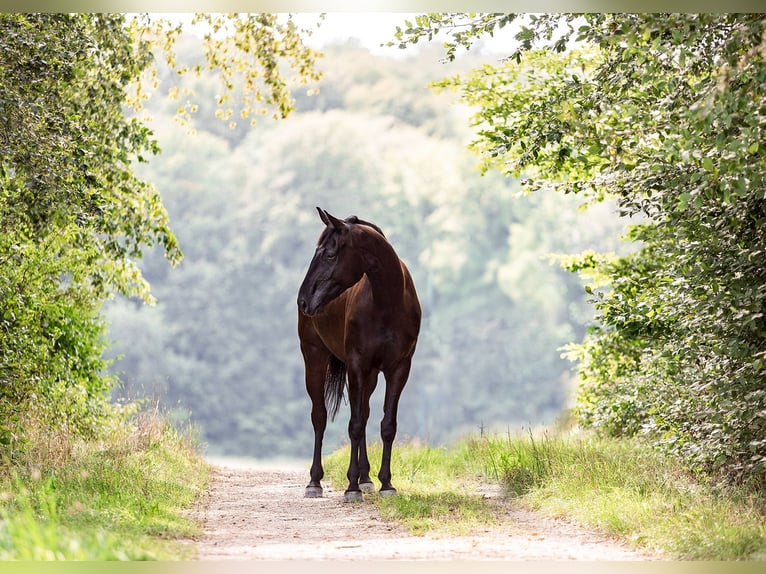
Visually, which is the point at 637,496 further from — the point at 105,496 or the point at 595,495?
the point at 105,496

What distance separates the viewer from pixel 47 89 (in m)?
6.36

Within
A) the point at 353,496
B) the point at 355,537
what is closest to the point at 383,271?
the point at 353,496

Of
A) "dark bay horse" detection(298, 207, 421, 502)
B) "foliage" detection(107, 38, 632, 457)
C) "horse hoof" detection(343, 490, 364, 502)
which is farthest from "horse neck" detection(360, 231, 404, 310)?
"foliage" detection(107, 38, 632, 457)

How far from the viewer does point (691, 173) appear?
4816mm

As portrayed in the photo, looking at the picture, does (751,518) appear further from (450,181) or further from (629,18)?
(450,181)

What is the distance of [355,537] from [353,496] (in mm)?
1435

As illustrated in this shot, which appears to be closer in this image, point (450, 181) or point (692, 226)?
point (692, 226)

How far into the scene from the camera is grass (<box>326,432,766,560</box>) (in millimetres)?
4340

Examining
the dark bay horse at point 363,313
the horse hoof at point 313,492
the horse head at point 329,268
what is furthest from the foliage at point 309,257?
the horse head at point 329,268

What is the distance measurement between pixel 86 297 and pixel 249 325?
65.6 ft

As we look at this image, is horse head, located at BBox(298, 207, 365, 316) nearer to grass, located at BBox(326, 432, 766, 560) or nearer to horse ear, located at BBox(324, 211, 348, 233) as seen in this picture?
horse ear, located at BBox(324, 211, 348, 233)

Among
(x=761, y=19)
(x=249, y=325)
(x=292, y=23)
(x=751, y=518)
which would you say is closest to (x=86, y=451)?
A: (x=292, y=23)

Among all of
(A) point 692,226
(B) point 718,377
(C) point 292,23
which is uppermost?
(C) point 292,23

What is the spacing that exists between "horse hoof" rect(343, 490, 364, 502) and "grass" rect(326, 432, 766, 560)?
12 centimetres
